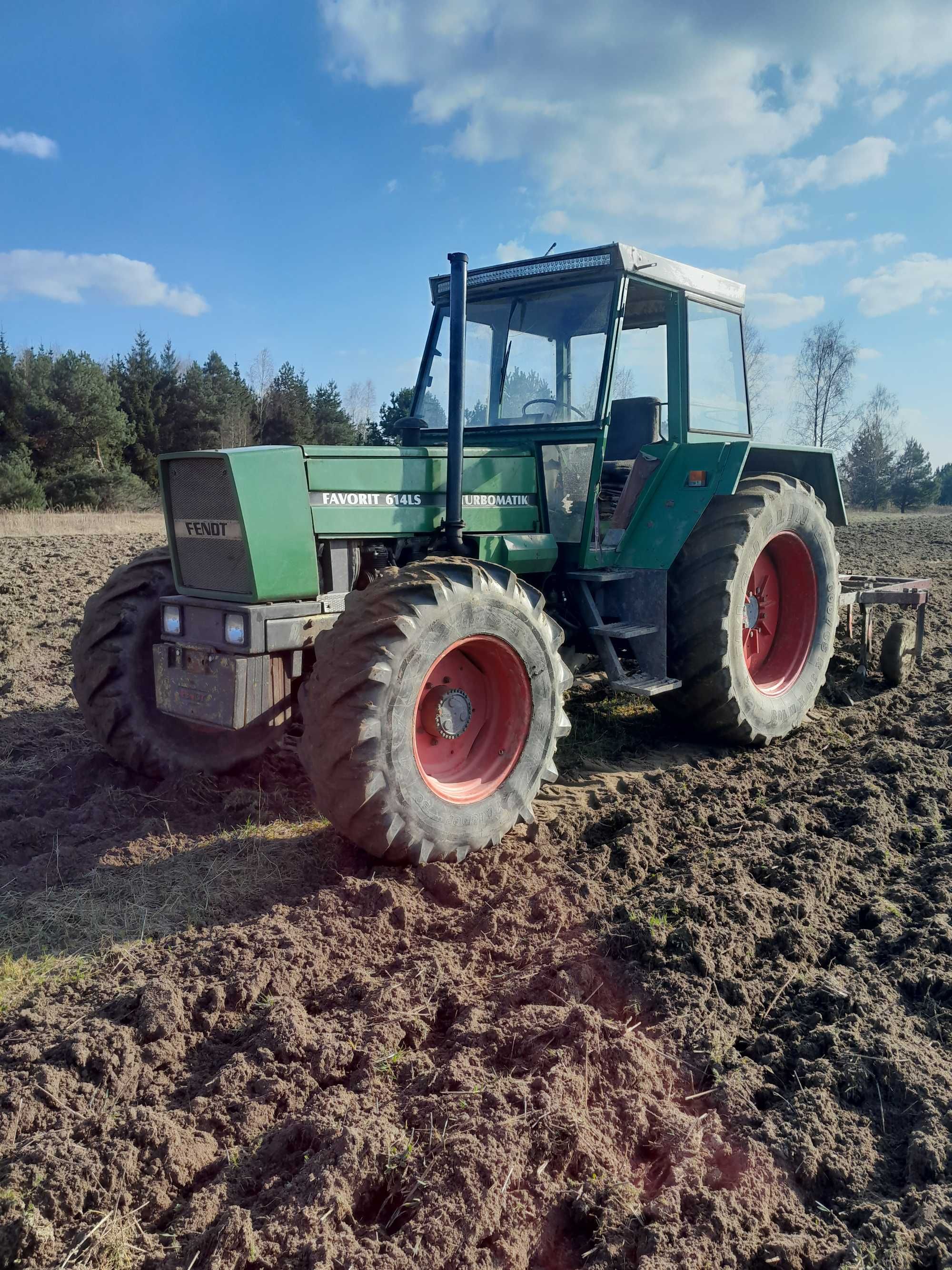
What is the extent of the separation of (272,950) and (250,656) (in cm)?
129

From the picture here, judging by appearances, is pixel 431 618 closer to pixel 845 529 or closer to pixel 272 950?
pixel 272 950

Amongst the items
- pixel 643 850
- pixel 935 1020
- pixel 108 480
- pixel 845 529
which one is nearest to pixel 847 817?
pixel 643 850

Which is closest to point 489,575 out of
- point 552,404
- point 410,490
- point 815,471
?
point 410,490

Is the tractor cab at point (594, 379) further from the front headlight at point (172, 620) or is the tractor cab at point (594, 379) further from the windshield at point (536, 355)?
the front headlight at point (172, 620)

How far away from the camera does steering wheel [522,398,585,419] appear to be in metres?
5.32

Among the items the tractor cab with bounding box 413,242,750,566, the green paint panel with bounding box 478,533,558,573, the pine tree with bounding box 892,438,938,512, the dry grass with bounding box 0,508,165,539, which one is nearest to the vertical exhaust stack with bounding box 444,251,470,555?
the green paint panel with bounding box 478,533,558,573

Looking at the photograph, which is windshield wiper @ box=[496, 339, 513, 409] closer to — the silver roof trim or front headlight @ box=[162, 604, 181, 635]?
the silver roof trim

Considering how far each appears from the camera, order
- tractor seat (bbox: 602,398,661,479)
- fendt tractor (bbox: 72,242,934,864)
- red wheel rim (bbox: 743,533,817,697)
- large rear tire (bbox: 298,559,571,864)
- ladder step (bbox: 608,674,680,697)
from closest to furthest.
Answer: large rear tire (bbox: 298,559,571,864), fendt tractor (bbox: 72,242,934,864), ladder step (bbox: 608,674,680,697), tractor seat (bbox: 602,398,661,479), red wheel rim (bbox: 743,533,817,697)

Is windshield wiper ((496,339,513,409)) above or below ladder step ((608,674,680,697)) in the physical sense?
above

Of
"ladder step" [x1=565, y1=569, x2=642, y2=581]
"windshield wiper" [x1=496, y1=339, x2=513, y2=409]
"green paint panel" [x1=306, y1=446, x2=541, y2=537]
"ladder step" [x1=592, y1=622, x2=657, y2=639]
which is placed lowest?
"ladder step" [x1=592, y1=622, x2=657, y2=639]

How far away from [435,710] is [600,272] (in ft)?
8.81

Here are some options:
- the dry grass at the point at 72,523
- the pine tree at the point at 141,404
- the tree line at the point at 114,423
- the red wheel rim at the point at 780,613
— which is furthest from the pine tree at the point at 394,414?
the pine tree at the point at 141,404

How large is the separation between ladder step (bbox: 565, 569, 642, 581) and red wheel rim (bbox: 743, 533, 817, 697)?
118 centimetres

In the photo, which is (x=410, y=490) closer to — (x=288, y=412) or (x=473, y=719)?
(x=473, y=719)
